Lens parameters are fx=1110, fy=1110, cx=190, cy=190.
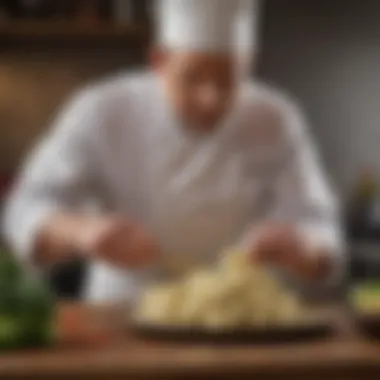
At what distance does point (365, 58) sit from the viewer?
1.75 meters

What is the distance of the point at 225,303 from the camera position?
1.02 meters

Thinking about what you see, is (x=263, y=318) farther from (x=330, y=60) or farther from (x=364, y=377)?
(x=330, y=60)

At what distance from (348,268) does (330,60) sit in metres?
0.32

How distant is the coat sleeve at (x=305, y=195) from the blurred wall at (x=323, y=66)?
51mm

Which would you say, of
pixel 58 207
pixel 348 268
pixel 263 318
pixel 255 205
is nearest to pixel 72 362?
pixel 263 318

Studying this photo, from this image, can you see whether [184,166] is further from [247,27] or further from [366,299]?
[366,299]

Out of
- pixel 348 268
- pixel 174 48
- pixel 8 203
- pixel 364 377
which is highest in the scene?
pixel 174 48

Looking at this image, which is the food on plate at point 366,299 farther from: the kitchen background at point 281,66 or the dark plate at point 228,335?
the kitchen background at point 281,66

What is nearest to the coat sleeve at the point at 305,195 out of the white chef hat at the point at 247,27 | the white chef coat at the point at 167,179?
the white chef coat at the point at 167,179

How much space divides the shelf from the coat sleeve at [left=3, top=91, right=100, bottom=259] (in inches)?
9.4

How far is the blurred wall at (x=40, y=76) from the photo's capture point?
168 cm

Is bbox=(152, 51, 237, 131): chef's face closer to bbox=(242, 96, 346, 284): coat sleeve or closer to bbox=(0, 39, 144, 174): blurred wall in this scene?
bbox=(242, 96, 346, 284): coat sleeve

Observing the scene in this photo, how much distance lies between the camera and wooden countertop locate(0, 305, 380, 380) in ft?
2.86

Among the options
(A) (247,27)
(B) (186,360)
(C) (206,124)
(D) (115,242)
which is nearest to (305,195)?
(C) (206,124)
